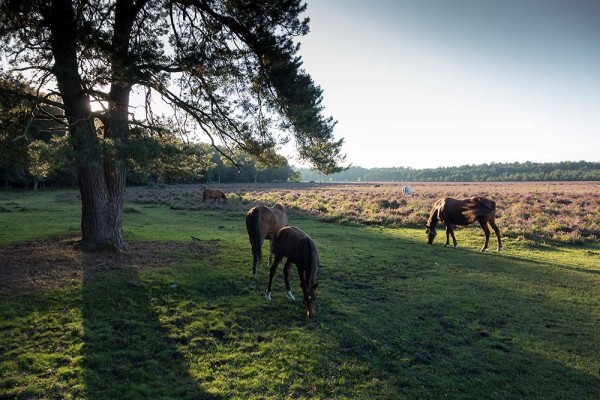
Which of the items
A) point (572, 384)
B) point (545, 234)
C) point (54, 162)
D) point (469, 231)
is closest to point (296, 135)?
point (54, 162)

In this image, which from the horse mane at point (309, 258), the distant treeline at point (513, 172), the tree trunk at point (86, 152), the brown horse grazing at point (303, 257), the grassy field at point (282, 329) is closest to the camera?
the grassy field at point (282, 329)

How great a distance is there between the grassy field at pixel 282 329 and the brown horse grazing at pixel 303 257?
0.37 metres

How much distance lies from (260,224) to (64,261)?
5.38 metres

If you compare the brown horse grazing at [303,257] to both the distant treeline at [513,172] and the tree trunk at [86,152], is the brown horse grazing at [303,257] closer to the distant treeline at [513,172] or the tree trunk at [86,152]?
the tree trunk at [86,152]

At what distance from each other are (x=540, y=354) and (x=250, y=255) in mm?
8238

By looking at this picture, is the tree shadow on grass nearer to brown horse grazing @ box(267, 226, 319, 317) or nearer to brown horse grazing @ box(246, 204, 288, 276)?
brown horse grazing @ box(267, 226, 319, 317)

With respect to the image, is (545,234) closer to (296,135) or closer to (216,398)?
(296,135)

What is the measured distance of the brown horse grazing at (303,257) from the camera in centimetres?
680

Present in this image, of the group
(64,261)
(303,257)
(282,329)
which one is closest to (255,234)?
(303,257)

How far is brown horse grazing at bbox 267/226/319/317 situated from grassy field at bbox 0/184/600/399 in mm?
374

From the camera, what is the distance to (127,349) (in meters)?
5.26

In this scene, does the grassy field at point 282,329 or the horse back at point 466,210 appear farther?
the horse back at point 466,210

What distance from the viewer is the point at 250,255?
11500mm

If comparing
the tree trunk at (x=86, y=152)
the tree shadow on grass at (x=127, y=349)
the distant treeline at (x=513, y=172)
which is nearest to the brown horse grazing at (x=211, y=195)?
the tree trunk at (x=86, y=152)
